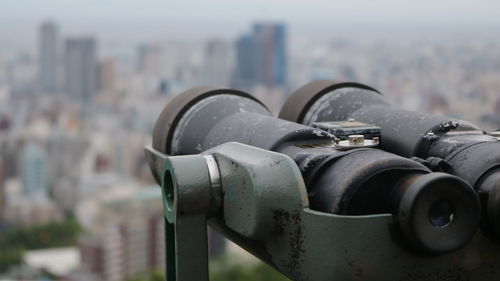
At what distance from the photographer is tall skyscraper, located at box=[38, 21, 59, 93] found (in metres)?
56.1

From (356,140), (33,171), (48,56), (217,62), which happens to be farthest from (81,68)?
(356,140)

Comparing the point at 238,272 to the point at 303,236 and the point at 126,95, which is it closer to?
the point at 303,236

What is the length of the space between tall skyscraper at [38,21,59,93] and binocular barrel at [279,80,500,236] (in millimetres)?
55115

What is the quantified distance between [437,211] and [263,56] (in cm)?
5166

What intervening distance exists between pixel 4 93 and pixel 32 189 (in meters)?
17.6

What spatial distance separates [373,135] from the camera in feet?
3.98

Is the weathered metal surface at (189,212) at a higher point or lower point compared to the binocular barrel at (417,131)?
lower

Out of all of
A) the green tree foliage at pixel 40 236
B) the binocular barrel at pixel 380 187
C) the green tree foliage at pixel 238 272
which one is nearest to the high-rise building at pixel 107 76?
the green tree foliage at pixel 40 236

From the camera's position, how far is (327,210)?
3.36 feet

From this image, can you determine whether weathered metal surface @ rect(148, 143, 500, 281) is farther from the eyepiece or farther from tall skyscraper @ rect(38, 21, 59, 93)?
tall skyscraper @ rect(38, 21, 59, 93)

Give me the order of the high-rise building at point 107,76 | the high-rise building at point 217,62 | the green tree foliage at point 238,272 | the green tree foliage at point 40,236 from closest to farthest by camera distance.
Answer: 1. the green tree foliage at point 238,272
2. the green tree foliage at point 40,236
3. the high-rise building at point 217,62
4. the high-rise building at point 107,76

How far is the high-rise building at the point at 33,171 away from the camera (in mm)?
36500

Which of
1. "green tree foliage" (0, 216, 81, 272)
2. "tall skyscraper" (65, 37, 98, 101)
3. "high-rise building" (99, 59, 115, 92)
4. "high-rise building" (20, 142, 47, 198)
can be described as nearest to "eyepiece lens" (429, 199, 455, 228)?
"green tree foliage" (0, 216, 81, 272)

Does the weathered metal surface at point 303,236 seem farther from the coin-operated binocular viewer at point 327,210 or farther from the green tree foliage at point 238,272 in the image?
the green tree foliage at point 238,272
